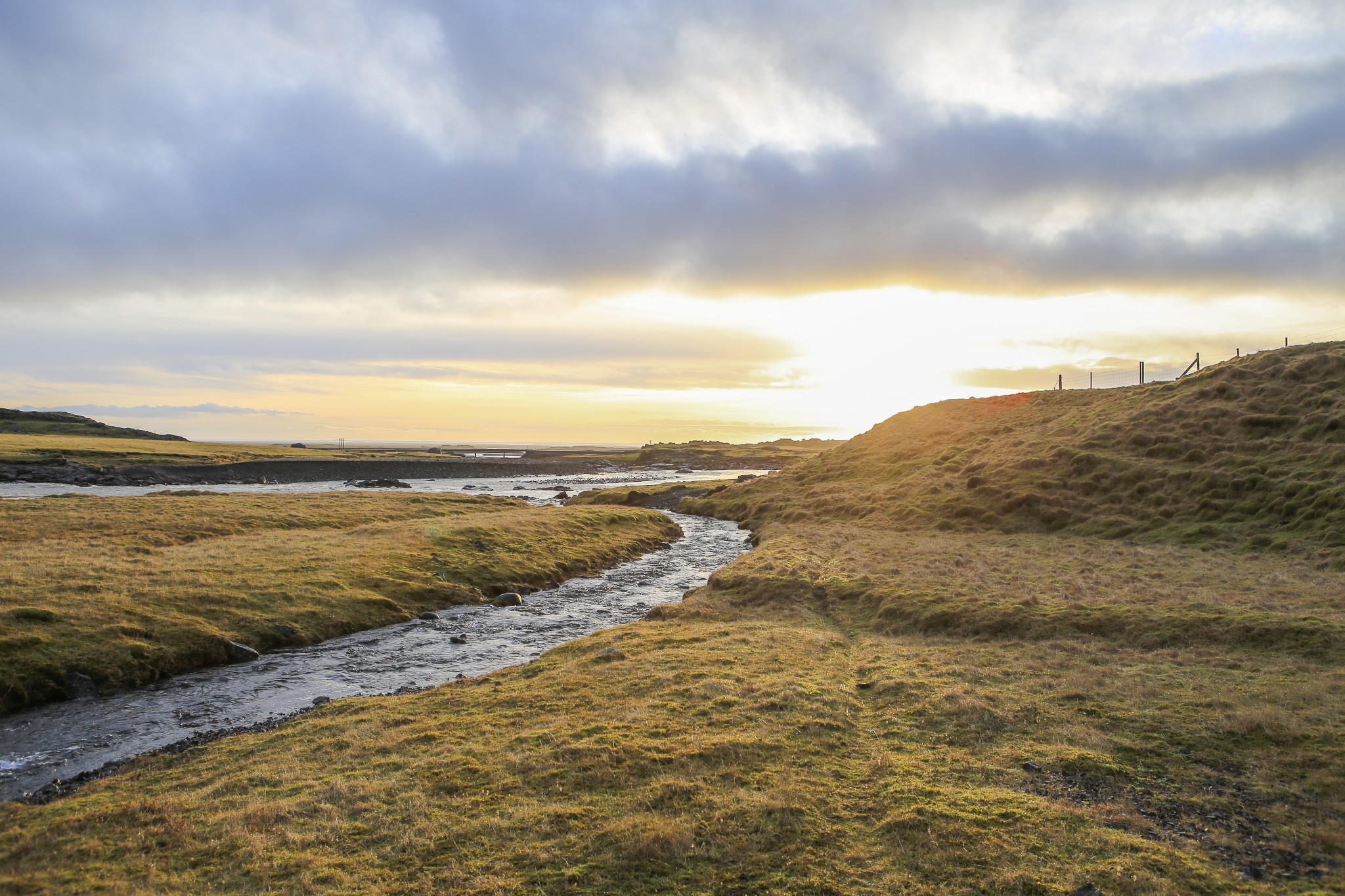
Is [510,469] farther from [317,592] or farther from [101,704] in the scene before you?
[101,704]

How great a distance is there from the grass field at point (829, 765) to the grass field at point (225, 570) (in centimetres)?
1021

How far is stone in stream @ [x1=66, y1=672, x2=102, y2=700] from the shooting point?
2195cm

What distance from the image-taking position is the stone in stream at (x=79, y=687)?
72.0 feet

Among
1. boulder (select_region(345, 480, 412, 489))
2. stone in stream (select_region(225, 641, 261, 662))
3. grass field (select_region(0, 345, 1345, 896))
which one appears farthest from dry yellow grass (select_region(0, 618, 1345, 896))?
boulder (select_region(345, 480, 412, 489))

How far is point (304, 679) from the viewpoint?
2464 centimetres

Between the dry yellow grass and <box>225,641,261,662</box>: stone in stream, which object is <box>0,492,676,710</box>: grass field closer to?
<box>225,641,261,662</box>: stone in stream

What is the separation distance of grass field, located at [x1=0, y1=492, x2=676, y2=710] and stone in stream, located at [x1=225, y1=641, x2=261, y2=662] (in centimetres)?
38

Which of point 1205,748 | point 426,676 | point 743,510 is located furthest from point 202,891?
point 743,510

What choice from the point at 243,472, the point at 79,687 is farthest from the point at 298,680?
the point at 243,472

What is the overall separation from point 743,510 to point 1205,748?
67.5 m

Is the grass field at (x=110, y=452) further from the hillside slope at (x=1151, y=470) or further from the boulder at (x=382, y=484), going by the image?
the hillside slope at (x=1151, y=470)

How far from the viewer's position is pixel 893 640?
1021 inches

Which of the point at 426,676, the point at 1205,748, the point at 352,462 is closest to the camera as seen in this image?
the point at 1205,748

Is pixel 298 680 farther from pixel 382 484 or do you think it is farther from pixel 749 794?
pixel 382 484
